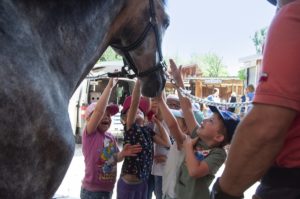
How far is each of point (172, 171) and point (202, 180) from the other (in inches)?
17.5

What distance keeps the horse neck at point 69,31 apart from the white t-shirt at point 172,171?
160 centimetres

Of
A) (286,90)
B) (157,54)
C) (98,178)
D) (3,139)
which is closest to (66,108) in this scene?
(3,139)

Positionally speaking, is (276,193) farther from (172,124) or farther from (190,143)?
(172,124)

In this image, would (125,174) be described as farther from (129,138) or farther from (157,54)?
(157,54)

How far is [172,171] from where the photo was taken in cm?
342

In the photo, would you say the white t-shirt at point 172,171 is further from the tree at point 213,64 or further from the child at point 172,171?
the tree at point 213,64

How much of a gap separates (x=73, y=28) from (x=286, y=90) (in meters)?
1.01

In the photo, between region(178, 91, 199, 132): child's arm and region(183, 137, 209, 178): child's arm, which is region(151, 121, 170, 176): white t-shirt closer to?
region(178, 91, 199, 132): child's arm

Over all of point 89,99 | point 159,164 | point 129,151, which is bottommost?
point 89,99

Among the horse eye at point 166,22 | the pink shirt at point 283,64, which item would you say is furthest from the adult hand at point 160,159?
the pink shirt at point 283,64

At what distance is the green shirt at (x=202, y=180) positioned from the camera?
2928 mm

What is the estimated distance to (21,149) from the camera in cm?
136

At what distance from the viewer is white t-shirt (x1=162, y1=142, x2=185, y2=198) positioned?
Result: 11.0 feet

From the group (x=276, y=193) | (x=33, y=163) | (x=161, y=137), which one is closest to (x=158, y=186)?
(x=161, y=137)
